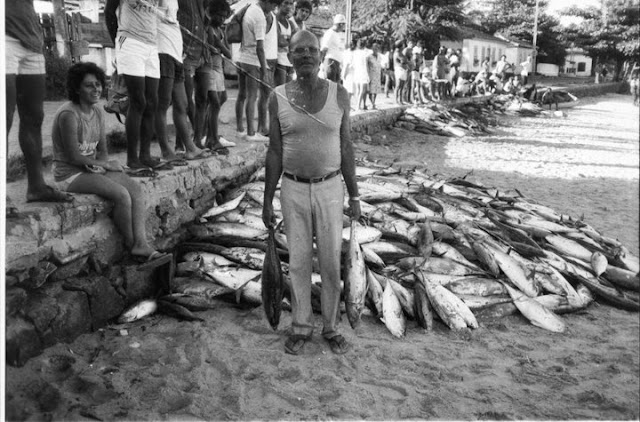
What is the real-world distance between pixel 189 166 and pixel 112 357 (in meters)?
2.36

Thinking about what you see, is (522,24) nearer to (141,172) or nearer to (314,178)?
(141,172)

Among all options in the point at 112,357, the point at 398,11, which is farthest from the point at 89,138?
the point at 398,11

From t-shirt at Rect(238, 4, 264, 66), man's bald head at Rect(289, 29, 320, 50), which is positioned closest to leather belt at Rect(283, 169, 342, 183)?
man's bald head at Rect(289, 29, 320, 50)

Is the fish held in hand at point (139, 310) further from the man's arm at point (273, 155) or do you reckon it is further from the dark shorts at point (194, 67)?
the dark shorts at point (194, 67)

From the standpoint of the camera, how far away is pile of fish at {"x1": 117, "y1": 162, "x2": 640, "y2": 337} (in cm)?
473

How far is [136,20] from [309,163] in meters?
2.29

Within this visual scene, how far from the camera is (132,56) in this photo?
478cm

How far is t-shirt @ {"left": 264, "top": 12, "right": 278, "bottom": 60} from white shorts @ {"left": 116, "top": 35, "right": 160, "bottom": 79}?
2.67m

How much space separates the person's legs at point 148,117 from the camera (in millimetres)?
5055

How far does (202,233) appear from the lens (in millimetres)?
5668

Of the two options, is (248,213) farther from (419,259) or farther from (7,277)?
(7,277)

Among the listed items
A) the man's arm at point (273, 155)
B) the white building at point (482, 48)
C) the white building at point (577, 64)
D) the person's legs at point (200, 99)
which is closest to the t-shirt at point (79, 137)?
the man's arm at point (273, 155)

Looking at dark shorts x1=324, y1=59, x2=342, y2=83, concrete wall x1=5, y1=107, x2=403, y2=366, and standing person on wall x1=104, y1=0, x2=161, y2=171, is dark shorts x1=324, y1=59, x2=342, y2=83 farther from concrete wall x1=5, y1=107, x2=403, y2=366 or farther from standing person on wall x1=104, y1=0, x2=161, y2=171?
standing person on wall x1=104, y1=0, x2=161, y2=171

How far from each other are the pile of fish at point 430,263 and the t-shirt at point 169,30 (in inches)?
65.8
